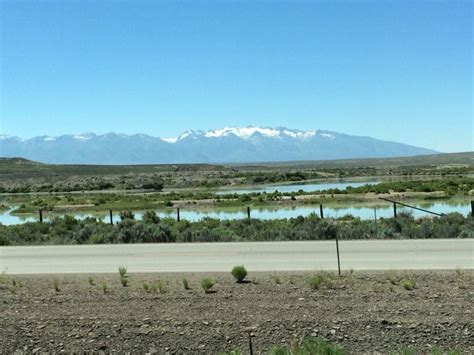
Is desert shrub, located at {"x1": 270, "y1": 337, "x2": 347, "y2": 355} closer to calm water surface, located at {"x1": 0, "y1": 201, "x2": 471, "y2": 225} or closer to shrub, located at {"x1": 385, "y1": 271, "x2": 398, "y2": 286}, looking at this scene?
shrub, located at {"x1": 385, "y1": 271, "x2": 398, "y2": 286}

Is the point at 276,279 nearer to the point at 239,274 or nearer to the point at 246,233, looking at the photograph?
the point at 239,274

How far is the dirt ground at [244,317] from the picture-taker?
9.48 meters

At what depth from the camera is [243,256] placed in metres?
18.7

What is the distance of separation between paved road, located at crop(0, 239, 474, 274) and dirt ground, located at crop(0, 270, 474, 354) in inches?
123

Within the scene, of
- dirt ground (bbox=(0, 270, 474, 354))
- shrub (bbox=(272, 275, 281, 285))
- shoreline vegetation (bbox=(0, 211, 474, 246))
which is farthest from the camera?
shoreline vegetation (bbox=(0, 211, 474, 246))

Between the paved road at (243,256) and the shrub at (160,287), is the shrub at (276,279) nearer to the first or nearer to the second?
the paved road at (243,256)

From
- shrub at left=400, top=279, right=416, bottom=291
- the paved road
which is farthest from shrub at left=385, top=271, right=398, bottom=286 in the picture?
the paved road

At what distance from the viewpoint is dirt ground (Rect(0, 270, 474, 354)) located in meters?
9.48

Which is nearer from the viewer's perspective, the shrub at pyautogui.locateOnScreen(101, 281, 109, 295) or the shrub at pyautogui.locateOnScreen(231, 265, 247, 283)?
the shrub at pyautogui.locateOnScreen(101, 281, 109, 295)

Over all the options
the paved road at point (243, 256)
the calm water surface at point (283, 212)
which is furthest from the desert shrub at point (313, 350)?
the calm water surface at point (283, 212)

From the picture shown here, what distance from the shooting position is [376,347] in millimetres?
9156

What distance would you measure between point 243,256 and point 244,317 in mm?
8368

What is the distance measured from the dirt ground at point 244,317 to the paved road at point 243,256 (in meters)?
3.13

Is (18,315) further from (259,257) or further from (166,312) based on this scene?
(259,257)
